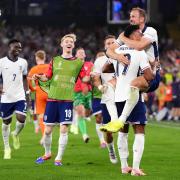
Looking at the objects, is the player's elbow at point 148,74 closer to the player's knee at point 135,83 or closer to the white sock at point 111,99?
the player's knee at point 135,83

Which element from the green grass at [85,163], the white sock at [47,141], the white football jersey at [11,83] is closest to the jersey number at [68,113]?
the white sock at [47,141]

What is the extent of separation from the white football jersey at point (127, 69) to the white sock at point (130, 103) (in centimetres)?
18

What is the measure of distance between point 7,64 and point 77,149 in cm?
316

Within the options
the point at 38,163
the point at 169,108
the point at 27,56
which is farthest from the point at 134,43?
the point at 27,56

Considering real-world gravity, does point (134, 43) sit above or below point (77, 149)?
above

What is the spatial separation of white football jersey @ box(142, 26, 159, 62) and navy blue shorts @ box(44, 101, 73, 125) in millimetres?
2359

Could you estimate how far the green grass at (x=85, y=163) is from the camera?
533 inches

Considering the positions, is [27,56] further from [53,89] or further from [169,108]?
[53,89]

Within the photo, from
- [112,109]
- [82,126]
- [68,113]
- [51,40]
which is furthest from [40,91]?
[51,40]

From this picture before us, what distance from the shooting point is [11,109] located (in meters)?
16.8

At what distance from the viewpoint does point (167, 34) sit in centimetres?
5447

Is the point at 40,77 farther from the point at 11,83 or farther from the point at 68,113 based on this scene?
the point at 11,83

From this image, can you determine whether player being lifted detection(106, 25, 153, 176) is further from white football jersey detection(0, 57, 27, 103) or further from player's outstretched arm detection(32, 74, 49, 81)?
white football jersey detection(0, 57, 27, 103)

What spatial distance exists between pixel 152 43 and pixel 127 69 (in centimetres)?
69
